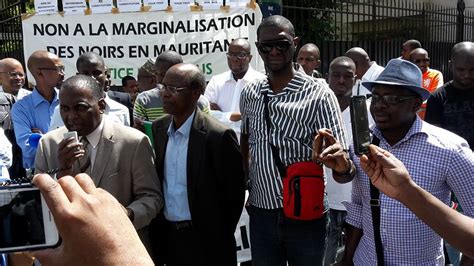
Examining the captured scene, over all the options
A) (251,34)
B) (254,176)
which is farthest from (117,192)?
(251,34)

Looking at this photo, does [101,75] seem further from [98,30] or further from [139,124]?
[98,30]

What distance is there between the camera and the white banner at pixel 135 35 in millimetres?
6941

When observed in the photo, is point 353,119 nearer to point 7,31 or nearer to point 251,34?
point 251,34

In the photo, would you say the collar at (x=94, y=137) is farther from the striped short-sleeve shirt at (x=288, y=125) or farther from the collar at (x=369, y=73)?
the collar at (x=369, y=73)

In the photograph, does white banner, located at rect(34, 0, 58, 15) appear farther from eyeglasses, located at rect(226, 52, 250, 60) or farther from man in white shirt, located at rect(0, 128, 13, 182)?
man in white shirt, located at rect(0, 128, 13, 182)

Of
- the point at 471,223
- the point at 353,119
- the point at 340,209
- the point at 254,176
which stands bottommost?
the point at 340,209

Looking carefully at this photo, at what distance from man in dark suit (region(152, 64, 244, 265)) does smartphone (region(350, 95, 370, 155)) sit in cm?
124

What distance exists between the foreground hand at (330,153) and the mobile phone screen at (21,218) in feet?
5.79

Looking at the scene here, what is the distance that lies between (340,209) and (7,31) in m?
7.32

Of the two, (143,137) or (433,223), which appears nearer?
(433,223)

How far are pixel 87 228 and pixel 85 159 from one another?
217cm

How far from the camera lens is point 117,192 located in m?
2.93

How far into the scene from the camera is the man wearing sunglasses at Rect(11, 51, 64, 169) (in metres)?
4.40

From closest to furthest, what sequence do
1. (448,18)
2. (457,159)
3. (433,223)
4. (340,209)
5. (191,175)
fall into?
(433,223) < (457,159) < (191,175) < (340,209) < (448,18)
